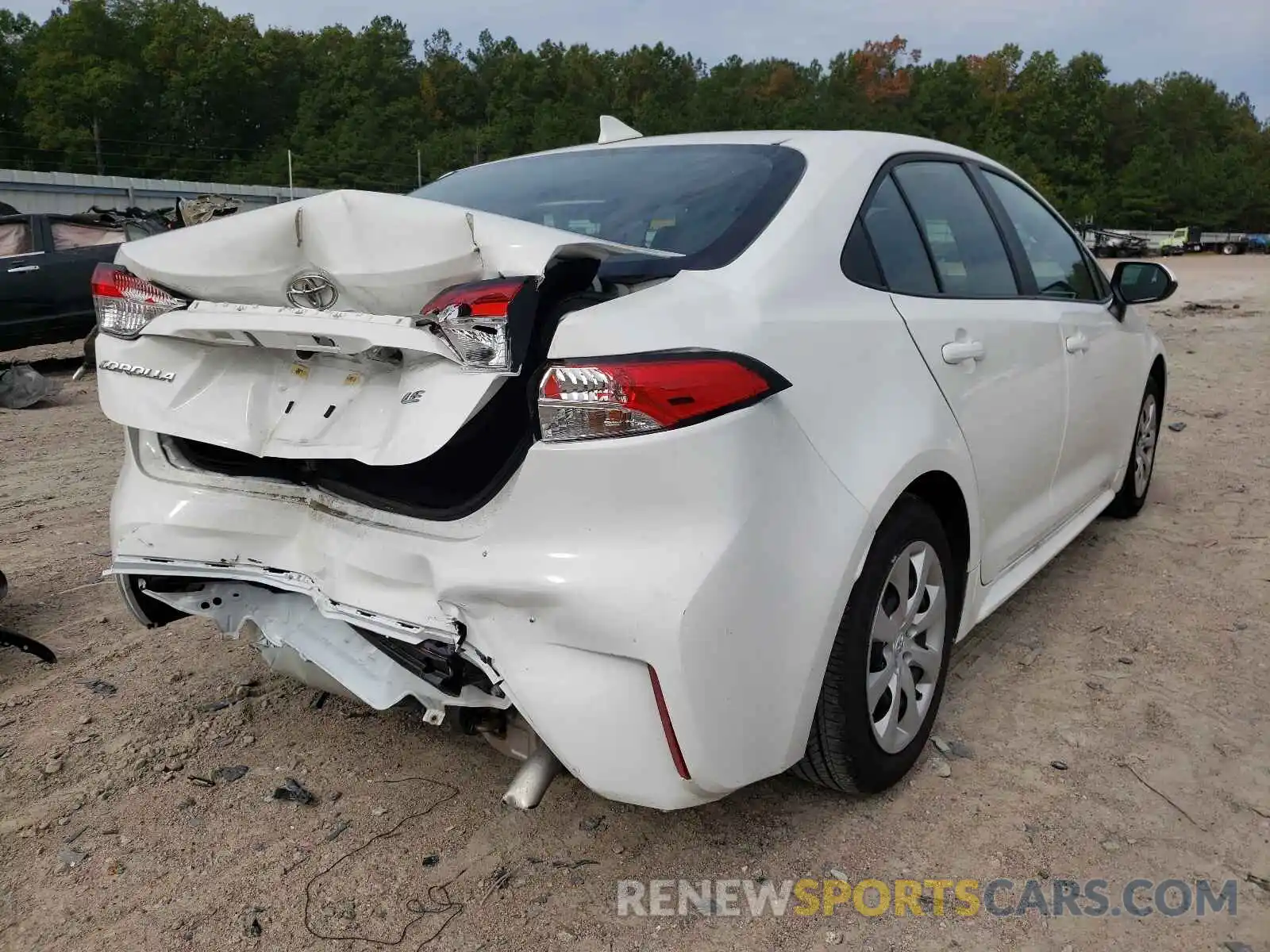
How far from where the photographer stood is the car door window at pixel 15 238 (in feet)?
32.9

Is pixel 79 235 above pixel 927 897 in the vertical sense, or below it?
above

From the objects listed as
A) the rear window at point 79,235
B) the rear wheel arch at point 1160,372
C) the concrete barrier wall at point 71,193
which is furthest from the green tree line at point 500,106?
the rear wheel arch at point 1160,372

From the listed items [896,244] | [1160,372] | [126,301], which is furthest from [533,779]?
[1160,372]

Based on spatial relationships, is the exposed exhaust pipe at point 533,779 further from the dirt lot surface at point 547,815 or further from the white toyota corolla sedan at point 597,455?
the dirt lot surface at point 547,815

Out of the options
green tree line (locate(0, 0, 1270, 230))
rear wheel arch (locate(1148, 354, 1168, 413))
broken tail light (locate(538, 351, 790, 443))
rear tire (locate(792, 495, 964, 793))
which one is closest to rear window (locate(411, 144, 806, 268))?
broken tail light (locate(538, 351, 790, 443))

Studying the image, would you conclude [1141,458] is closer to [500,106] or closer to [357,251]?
[357,251]

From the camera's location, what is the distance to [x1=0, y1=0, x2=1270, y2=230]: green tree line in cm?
6094

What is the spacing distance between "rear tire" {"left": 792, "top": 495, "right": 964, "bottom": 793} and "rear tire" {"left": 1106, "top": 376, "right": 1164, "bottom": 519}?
7.91 ft

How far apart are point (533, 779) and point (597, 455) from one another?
0.74 m

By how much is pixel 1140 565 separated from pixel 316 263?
11.9 feet

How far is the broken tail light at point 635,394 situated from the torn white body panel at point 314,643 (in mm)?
591

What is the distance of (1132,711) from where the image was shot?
296 centimetres

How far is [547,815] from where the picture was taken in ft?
8.04

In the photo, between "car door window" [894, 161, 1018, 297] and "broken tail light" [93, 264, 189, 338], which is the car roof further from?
"broken tail light" [93, 264, 189, 338]
